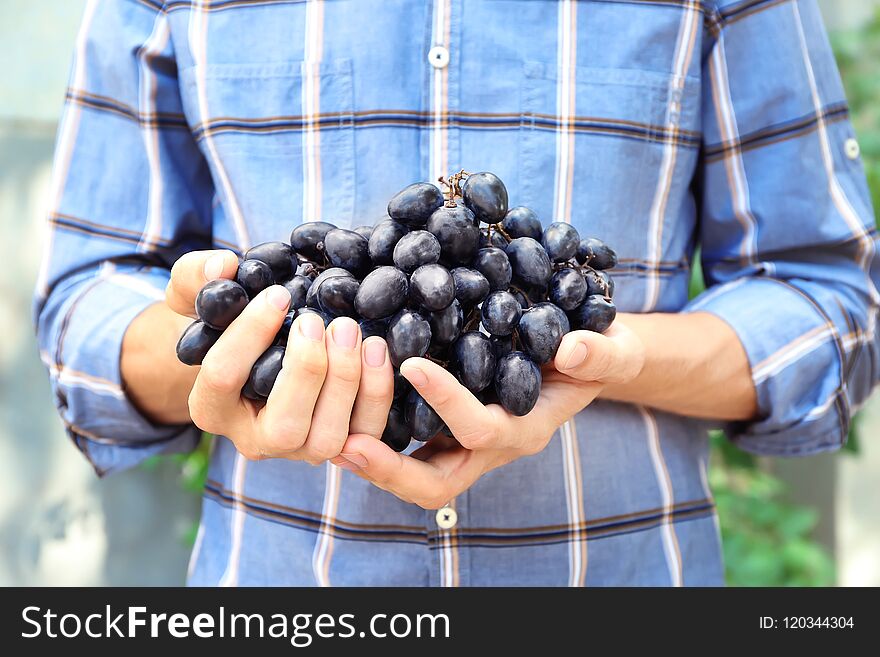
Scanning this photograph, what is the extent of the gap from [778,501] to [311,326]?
221 centimetres

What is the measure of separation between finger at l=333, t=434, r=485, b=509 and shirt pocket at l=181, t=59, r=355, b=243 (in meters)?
0.37

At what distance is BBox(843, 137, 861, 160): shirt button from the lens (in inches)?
41.0

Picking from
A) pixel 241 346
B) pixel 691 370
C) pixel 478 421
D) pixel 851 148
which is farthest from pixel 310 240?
pixel 851 148

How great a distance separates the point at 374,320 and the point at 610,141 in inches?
18.1

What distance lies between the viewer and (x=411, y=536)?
945mm

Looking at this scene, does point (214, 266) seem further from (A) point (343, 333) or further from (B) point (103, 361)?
(B) point (103, 361)

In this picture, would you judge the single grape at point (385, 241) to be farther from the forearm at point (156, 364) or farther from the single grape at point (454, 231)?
the forearm at point (156, 364)

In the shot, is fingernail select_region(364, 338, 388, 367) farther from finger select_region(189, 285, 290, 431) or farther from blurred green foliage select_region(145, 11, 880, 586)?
blurred green foliage select_region(145, 11, 880, 586)

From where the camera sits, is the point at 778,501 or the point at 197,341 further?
the point at 778,501

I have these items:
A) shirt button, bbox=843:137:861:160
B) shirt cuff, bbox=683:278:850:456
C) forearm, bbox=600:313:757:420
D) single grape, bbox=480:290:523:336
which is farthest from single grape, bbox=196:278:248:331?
shirt button, bbox=843:137:861:160

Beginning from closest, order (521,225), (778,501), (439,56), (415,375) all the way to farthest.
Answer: (415,375) < (521,225) < (439,56) < (778,501)

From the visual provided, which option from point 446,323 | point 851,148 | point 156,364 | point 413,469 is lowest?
point 413,469

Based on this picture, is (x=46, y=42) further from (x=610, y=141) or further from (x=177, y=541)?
(x=610, y=141)

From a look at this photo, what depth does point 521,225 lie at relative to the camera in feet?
2.38
